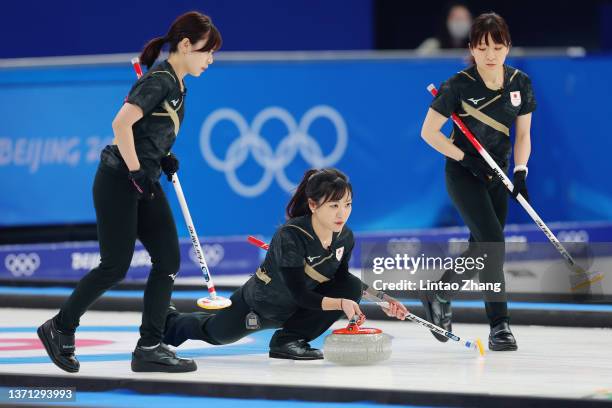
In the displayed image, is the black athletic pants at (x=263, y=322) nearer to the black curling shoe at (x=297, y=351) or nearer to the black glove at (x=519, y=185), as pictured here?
the black curling shoe at (x=297, y=351)

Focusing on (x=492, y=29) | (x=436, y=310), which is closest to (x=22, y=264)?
(x=436, y=310)

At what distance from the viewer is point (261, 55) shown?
10.4 meters

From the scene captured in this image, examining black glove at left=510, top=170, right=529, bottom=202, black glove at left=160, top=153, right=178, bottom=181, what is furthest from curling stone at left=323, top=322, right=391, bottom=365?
black glove at left=510, top=170, right=529, bottom=202

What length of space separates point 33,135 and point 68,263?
0.92 metres

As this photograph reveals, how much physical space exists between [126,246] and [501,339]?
6.52 feet

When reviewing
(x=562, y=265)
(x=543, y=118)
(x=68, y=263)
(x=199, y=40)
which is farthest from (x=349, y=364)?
(x=543, y=118)

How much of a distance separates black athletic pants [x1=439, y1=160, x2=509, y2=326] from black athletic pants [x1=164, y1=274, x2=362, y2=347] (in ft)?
2.71

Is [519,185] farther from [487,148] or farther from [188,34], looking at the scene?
[188,34]

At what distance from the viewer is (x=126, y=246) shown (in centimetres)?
587

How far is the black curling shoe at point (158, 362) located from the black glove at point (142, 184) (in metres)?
0.66

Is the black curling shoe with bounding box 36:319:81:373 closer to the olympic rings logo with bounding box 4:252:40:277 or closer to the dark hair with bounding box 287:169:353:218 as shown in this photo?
the dark hair with bounding box 287:169:353:218

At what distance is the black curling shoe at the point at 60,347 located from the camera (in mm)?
5883

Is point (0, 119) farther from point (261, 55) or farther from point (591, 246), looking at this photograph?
point (591, 246)

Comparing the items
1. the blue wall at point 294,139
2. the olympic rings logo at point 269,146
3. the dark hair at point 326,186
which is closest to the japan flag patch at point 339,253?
the dark hair at point 326,186
